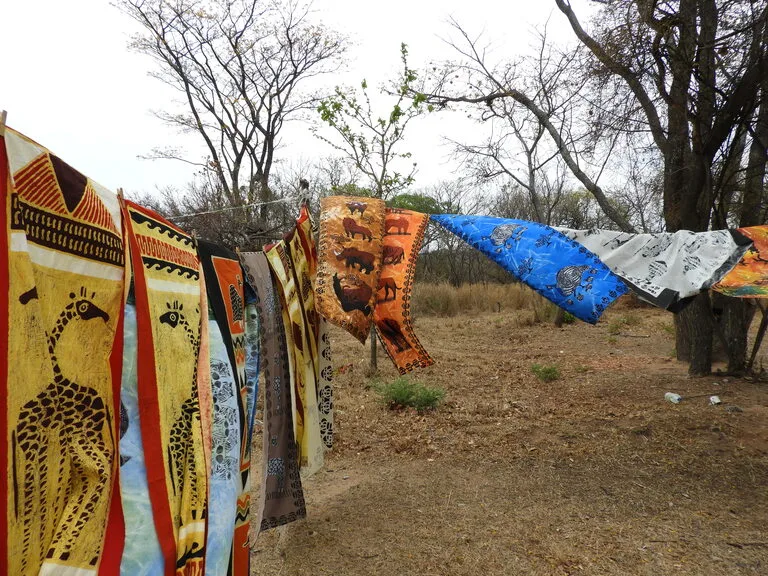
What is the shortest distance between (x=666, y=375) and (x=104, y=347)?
6532mm

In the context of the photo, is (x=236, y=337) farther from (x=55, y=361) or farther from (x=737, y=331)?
(x=737, y=331)

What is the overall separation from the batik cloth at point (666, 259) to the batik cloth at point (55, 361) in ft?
7.54

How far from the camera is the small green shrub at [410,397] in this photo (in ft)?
17.2

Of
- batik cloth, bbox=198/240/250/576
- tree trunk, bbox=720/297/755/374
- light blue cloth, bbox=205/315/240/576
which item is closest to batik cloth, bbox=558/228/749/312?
batik cloth, bbox=198/240/250/576

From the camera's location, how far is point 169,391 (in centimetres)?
140

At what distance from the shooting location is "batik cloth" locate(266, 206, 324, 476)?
2.38m

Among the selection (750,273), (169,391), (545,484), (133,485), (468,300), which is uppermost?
(750,273)

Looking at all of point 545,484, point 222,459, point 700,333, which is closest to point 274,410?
point 222,459

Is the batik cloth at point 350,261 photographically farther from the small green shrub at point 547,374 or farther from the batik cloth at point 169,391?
the small green shrub at point 547,374

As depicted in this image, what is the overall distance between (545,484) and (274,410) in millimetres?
2234

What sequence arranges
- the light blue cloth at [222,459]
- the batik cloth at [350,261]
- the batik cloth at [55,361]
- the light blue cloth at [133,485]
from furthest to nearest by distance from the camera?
the batik cloth at [350,261]
the light blue cloth at [222,459]
the light blue cloth at [133,485]
the batik cloth at [55,361]

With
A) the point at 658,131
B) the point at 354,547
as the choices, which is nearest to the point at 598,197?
the point at 658,131

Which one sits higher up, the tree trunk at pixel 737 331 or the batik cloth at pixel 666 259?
the batik cloth at pixel 666 259

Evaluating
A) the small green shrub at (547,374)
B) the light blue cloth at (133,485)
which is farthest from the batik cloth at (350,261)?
the small green shrub at (547,374)
